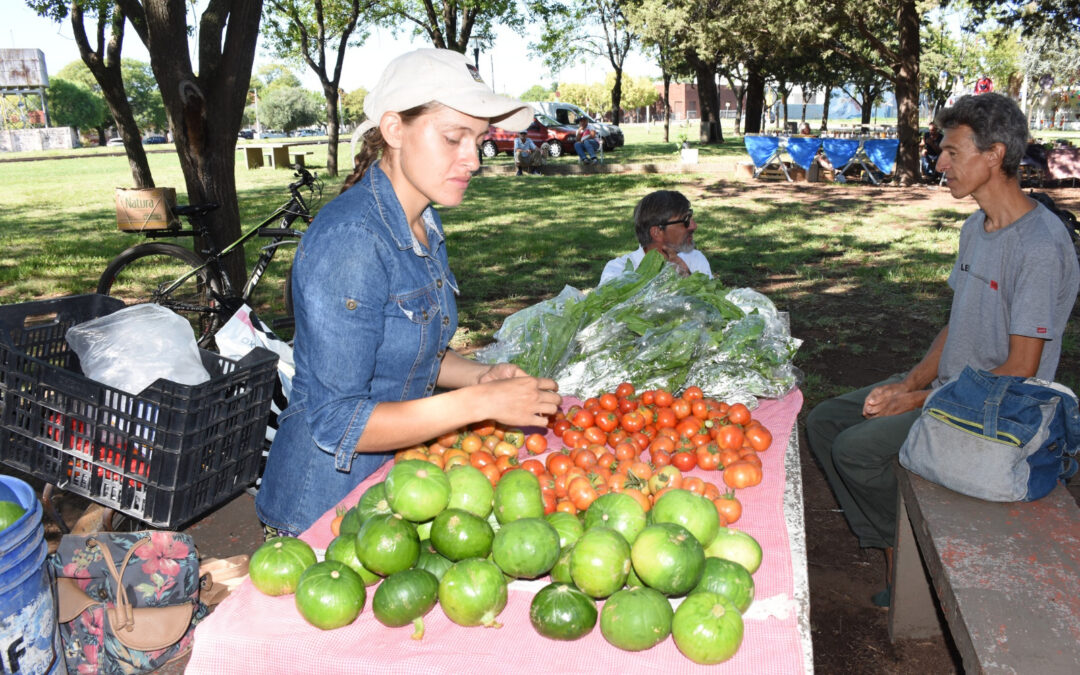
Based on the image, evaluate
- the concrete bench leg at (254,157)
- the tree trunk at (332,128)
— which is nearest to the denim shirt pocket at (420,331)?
the tree trunk at (332,128)

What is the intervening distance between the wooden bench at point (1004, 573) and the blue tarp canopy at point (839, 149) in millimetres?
17976

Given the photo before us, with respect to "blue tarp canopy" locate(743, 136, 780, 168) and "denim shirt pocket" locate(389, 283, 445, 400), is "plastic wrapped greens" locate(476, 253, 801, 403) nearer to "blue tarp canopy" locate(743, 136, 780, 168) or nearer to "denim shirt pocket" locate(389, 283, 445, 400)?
"denim shirt pocket" locate(389, 283, 445, 400)

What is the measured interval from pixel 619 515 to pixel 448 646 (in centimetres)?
51

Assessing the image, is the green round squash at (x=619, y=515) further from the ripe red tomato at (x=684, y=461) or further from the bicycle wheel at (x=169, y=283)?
the bicycle wheel at (x=169, y=283)

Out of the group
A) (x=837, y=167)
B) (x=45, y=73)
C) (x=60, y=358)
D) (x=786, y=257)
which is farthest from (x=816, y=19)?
(x=45, y=73)

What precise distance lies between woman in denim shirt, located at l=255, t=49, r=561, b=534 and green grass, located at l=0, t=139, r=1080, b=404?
435cm

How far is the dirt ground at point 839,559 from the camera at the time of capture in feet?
10.6

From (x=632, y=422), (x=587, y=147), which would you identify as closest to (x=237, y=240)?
(x=632, y=422)

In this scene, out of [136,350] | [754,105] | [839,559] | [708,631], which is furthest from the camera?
[754,105]

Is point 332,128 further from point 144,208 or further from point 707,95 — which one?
point 707,95

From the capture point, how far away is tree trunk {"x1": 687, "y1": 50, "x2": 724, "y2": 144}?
34.1 metres

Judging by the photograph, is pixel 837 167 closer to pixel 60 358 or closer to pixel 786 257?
pixel 786 257

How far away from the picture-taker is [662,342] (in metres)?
3.35

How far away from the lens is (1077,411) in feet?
8.76
